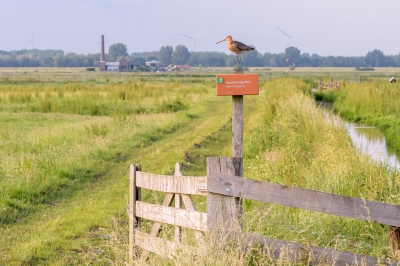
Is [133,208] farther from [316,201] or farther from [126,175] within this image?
[126,175]

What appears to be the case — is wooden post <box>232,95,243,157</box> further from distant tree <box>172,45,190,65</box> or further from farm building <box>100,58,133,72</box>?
distant tree <box>172,45,190,65</box>

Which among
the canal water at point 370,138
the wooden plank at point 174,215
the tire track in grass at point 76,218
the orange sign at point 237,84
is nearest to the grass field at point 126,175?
the tire track in grass at point 76,218

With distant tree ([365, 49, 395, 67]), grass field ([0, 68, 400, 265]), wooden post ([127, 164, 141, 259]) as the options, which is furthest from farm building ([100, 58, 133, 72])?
wooden post ([127, 164, 141, 259])

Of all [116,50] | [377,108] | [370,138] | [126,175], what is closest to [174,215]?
A: [126,175]

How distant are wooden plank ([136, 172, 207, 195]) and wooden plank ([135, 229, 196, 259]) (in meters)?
0.46

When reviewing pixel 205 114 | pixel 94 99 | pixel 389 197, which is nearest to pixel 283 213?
pixel 389 197

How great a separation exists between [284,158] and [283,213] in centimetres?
339

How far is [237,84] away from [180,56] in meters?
168

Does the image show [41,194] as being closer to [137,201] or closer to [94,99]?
[137,201]

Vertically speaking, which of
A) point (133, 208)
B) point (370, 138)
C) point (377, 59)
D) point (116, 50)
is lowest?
point (370, 138)

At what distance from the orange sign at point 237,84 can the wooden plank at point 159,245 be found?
1.45 metres

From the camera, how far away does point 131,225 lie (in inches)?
241

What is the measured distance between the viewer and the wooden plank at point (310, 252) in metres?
4.59

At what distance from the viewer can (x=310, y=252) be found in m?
4.54
